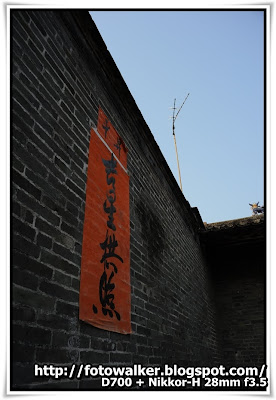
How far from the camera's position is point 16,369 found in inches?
54.5

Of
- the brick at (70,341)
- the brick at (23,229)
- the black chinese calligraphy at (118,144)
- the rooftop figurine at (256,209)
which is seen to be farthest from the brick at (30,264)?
the rooftop figurine at (256,209)

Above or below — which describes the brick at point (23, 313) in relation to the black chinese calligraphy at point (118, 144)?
below

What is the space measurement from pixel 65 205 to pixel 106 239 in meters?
0.57

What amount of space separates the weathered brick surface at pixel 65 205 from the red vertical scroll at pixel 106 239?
0.29ft

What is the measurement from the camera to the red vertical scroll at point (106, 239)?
2135 millimetres

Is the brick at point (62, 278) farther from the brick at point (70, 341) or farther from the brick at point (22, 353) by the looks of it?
the brick at point (22, 353)

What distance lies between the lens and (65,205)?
2.07 metres

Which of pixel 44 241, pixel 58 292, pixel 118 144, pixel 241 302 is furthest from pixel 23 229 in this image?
pixel 241 302

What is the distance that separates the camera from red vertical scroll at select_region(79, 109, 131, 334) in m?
2.13

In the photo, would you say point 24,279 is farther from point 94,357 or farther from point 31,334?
point 94,357

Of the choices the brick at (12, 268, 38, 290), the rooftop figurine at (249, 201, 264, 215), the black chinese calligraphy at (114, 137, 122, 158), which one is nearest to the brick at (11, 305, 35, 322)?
the brick at (12, 268, 38, 290)

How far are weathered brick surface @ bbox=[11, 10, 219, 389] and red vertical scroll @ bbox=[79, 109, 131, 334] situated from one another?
0.09m

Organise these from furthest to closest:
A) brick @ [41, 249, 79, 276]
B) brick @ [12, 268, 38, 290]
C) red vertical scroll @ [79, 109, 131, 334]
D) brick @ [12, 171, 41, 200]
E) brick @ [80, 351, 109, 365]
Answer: red vertical scroll @ [79, 109, 131, 334] → brick @ [80, 351, 109, 365] → brick @ [41, 249, 79, 276] → brick @ [12, 171, 41, 200] → brick @ [12, 268, 38, 290]

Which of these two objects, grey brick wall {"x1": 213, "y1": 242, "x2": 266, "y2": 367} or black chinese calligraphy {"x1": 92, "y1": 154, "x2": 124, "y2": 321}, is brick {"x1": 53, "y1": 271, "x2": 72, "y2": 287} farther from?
grey brick wall {"x1": 213, "y1": 242, "x2": 266, "y2": 367}
